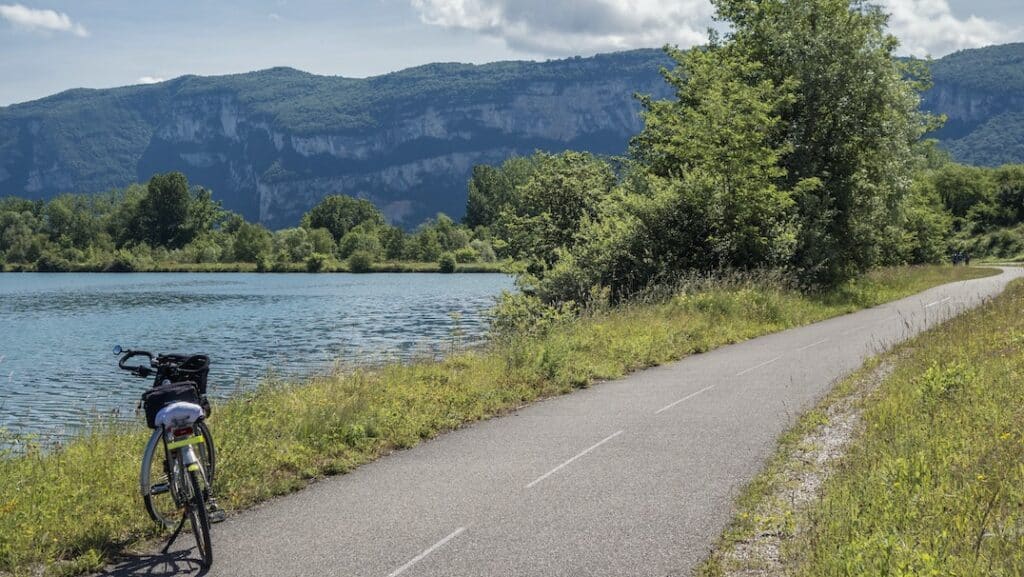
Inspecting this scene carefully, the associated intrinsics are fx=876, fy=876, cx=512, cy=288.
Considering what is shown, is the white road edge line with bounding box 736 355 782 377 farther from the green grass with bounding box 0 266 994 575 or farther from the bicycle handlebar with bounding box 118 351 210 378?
the bicycle handlebar with bounding box 118 351 210 378

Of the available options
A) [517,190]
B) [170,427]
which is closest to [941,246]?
[517,190]

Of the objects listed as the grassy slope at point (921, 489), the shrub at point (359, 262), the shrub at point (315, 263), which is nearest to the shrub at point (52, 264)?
the shrub at point (315, 263)

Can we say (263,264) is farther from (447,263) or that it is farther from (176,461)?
(176,461)

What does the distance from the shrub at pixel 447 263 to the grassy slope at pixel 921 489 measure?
13018cm

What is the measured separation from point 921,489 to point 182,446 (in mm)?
5994

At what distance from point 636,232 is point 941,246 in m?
52.9

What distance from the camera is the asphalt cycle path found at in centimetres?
668

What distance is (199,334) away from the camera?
143ft

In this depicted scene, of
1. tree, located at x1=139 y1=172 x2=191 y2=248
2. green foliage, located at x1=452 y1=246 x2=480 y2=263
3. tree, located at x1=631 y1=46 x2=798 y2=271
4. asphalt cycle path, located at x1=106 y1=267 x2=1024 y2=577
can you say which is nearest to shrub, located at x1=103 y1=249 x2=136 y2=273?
tree, located at x1=139 y1=172 x2=191 y2=248

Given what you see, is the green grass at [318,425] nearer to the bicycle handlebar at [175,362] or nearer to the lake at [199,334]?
the bicycle handlebar at [175,362]

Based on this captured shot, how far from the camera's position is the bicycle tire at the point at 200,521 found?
21.8ft

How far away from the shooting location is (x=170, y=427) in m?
7.09

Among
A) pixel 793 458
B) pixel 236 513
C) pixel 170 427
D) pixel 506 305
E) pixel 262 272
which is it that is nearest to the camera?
pixel 170 427

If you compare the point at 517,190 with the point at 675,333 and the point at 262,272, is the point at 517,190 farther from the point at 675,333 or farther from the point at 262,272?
the point at 262,272
